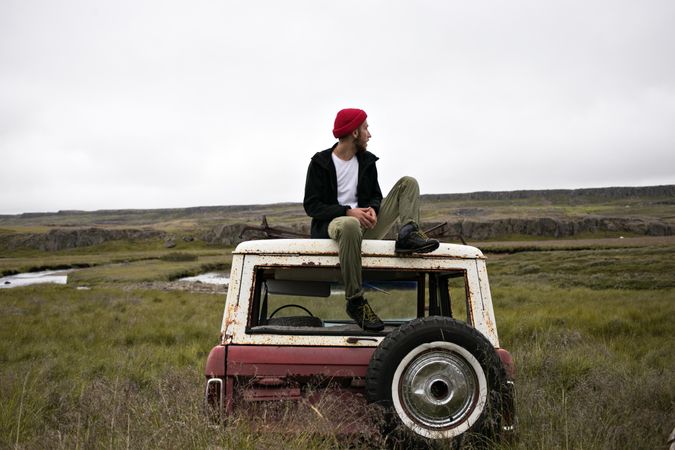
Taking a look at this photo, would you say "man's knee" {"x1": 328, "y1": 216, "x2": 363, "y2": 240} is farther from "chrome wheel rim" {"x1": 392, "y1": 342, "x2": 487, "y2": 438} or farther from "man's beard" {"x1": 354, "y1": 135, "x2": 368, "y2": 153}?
"man's beard" {"x1": 354, "y1": 135, "x2": 368, "y2": 153}

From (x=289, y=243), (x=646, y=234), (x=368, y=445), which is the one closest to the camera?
(x=368, y=445)

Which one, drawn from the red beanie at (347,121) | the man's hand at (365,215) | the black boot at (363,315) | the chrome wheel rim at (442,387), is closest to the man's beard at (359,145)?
the red beanie at (347,121)

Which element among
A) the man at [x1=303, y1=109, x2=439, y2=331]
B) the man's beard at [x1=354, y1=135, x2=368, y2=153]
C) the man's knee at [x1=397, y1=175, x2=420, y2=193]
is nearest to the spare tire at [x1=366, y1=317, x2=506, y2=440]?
the man at [x1=303, y1=109, x2=439, y2=331]

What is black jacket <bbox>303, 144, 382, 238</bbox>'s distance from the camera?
365 cm

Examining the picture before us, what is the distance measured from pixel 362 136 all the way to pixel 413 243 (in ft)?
3.62

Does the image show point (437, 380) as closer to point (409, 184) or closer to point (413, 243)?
point (413, 243)

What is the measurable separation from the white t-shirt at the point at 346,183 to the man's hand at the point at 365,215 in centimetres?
30

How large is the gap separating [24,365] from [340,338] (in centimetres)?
704

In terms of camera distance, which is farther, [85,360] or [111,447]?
[85,360]

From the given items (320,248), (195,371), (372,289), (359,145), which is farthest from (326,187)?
(195,371)

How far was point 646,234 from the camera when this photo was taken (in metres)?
79.7

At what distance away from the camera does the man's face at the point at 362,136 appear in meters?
3.72

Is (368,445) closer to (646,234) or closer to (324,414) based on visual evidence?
(324,414)

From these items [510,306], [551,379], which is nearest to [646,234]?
[510,306]
